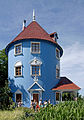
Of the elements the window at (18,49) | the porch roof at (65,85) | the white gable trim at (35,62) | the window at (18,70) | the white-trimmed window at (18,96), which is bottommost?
the white-trimmed window at (18,96)

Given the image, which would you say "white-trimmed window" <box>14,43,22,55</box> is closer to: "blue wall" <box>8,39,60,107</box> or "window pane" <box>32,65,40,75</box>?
"blue wall" <box>8,39,60,107</box>

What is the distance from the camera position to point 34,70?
21.3 metres

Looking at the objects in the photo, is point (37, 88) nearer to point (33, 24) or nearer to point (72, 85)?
point (72, 85)

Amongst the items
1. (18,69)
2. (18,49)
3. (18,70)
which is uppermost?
(18,49)

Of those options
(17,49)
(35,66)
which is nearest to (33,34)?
(17,49)

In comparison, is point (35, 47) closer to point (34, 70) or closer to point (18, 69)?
point (34, 70)

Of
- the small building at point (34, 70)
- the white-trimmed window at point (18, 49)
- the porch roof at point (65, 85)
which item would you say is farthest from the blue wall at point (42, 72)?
the porch roof at point (65, 85)

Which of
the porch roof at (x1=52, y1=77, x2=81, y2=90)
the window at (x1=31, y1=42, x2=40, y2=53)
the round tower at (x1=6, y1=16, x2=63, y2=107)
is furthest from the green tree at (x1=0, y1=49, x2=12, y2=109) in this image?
the porch roof at (x1=52, y1=77, x2=81, y2=90)

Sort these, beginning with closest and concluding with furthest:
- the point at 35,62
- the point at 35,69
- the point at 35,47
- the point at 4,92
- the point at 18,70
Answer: the point at 4,92 < the point at 35,62 < the point at 35,69 < the point at 35,47 < the point at 18,70

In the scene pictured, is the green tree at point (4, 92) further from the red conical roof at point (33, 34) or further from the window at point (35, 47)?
the red conical roof at point (33, 34)

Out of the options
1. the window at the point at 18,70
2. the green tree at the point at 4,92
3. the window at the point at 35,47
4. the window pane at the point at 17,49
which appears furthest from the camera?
the window pane at the point at 17,49

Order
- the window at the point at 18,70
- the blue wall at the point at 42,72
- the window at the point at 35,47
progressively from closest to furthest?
the blue wall at the point at 42,72 → the window at the point at 35,47 → the window at the point at 18,70

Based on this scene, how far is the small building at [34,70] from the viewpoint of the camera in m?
20.8

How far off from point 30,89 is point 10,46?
8101mm
